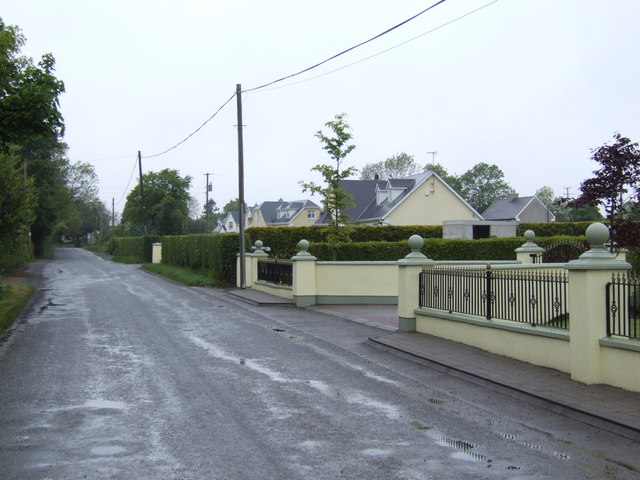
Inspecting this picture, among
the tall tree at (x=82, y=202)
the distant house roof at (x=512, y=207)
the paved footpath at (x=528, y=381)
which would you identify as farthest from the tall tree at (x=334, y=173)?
the tall tree at (x=82, y=202)

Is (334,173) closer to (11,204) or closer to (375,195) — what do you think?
(11,204)

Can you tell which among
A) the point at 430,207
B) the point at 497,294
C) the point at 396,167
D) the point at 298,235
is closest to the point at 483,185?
the point at 396,167

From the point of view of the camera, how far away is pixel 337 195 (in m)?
28.5

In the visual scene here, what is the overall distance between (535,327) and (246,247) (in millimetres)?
19991

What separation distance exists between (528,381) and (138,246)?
50.2 meters

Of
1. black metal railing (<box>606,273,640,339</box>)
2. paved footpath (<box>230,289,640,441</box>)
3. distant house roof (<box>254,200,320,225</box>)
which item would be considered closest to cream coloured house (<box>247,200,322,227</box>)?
distant house roof (<box>254,200,320,225</box>)

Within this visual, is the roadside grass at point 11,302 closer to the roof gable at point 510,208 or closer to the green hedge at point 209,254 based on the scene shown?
the green hedge at point 209,254

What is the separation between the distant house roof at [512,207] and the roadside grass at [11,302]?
162 feet

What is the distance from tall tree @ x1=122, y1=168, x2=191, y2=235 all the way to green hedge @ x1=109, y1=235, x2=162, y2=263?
17.4 ft

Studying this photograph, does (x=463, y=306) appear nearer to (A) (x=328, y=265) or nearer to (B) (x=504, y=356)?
(B) (x=504, y=356)

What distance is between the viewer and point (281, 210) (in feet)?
292

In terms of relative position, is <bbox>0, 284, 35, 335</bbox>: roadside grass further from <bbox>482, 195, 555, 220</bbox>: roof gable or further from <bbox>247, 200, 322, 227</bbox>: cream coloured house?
<bbox>247, 200, 322, 227</bbox>: cream coloured house

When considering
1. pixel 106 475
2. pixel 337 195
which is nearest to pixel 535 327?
pixel 106 475

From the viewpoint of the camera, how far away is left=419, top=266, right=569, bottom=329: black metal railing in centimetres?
994
